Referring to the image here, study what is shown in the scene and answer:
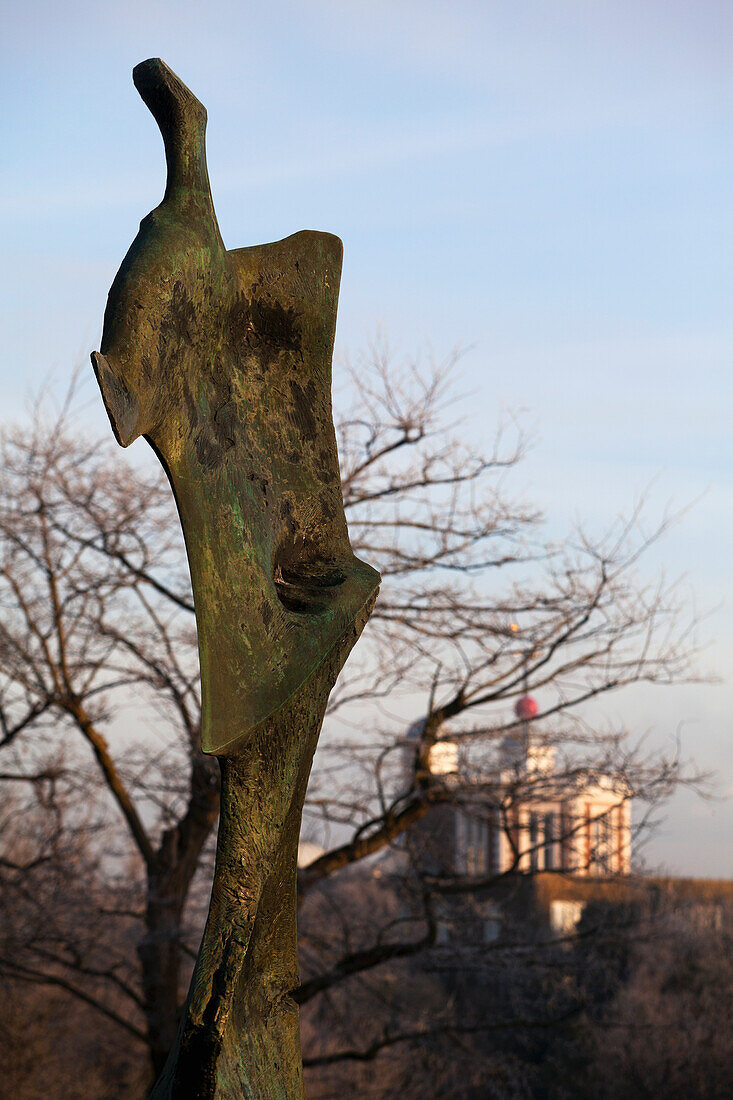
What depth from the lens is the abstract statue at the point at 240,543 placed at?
2.45 metres

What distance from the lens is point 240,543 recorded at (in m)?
2.69

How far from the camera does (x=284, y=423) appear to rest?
3.09m

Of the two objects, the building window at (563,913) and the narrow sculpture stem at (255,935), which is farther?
the building window at (563,913)

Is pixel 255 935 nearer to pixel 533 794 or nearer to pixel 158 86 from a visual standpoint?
pixel 158 86

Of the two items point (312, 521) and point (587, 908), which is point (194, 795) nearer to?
point (312, 521)

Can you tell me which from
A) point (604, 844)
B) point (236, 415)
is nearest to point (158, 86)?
point (236, 415)

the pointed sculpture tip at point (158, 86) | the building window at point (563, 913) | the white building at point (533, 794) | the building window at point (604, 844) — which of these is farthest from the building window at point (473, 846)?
the pointed sculpture tip at point (158, 86)

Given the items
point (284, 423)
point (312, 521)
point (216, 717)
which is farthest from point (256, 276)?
point (216, 717)

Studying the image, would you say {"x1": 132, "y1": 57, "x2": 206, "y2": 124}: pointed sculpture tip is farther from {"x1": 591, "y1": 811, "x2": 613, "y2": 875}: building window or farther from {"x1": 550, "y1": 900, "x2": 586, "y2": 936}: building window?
{"x1": 550, "y1": 900, "x2": 586, "y2": 936}: building window

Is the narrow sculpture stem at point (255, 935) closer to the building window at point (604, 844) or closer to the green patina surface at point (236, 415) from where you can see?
the green patina surface at point (236, 415)

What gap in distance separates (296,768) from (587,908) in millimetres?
20560

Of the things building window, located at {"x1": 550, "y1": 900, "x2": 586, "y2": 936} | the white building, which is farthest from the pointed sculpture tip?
building window, located at {"x1": 550, "y1": 900, "x2": 586, "y2": 936}

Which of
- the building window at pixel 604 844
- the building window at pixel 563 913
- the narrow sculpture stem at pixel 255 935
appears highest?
the building window at pixel 563 913

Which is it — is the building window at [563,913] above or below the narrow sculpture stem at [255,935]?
above
